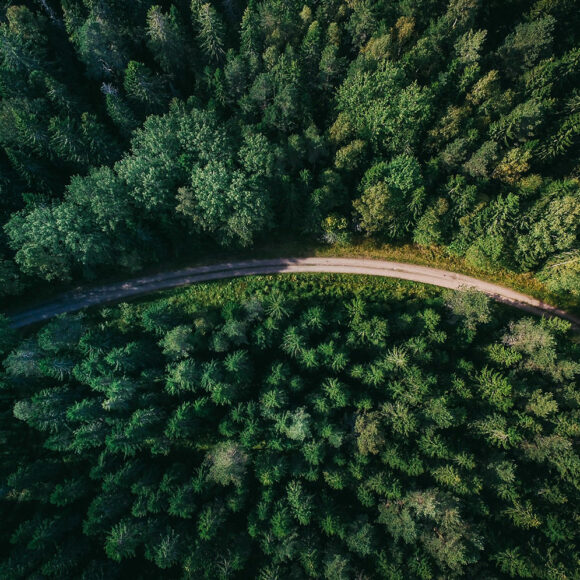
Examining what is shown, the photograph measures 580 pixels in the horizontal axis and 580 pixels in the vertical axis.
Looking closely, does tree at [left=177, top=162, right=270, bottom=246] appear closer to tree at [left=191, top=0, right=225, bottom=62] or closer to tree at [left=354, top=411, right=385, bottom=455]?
tree at [left=191, top=0, right=225, bottom=62]

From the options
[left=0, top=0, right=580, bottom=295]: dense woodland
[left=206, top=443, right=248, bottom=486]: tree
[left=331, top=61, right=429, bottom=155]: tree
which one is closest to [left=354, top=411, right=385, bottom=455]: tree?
[left=206, top=443, right=248, bottom=486]: tree

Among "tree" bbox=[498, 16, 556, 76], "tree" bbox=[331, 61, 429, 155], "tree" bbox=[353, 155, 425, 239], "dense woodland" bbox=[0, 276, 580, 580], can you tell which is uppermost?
"tree" bbox=[498, 16, 556, 76]

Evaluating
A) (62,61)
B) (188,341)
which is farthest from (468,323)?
(62,61)

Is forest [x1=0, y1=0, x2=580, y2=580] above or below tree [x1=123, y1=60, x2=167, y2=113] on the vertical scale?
below

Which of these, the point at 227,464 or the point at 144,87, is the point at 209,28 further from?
the point at 227,464

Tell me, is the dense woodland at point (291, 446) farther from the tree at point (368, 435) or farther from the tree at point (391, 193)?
the tree at point (391, 193)

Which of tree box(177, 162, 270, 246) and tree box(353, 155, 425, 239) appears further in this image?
tree box(353, 155, 425, 239)

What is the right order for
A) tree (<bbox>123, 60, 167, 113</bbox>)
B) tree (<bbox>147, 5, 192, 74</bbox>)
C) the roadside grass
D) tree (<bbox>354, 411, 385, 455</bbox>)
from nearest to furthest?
tree (<bbox>354, 411, 385, 455</bbox>) → tree (<bbox>123, 60, 167, 113</bbox>) → tree (<bbox>147, 5, 192, 74</bbox>) → the roadside grass

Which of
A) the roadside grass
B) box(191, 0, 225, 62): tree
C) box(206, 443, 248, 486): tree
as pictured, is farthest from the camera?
the roadside grass
